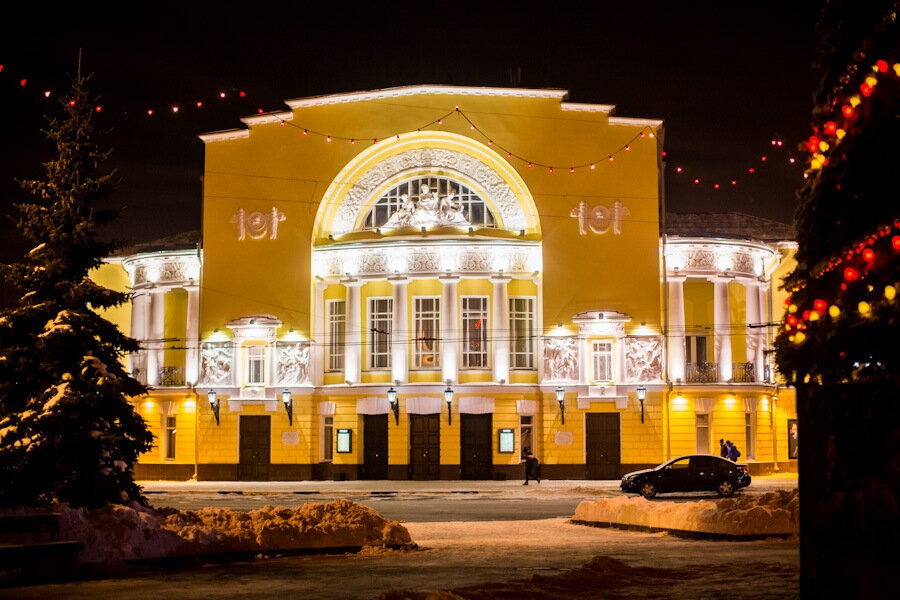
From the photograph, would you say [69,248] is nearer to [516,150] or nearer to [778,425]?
[516,150]

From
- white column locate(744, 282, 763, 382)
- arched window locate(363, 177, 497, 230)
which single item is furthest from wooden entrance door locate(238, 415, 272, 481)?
white column locate(744, 282, 763, 382)

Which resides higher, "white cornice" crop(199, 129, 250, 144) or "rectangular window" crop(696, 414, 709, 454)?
"white cornice" crop(199, 129, 250, 144)

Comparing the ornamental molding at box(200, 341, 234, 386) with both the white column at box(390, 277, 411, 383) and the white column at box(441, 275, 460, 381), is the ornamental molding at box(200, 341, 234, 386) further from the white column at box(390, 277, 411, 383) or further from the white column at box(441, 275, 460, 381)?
the white column at box(441, 275, 460, 381)

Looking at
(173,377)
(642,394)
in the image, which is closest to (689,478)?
(642,394)

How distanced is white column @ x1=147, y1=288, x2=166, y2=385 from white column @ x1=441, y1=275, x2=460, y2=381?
12936mm

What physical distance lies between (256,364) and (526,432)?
1159 cm

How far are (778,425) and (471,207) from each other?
53.2 feet

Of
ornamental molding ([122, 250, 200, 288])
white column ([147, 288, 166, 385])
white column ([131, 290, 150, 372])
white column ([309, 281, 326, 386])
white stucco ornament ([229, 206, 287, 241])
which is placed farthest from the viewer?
white column ([131, 290, 150, 372])

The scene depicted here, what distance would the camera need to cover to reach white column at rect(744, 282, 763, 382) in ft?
160

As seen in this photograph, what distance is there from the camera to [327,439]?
162 feet

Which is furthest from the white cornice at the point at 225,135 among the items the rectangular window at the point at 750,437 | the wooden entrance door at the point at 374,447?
the rectangular window at the point at 750,437

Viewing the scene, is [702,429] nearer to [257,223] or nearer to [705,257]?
[705,257]

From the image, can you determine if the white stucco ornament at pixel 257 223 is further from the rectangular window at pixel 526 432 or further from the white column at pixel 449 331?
the rectangular window at pixel 526 432

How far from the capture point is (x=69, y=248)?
796 inches
